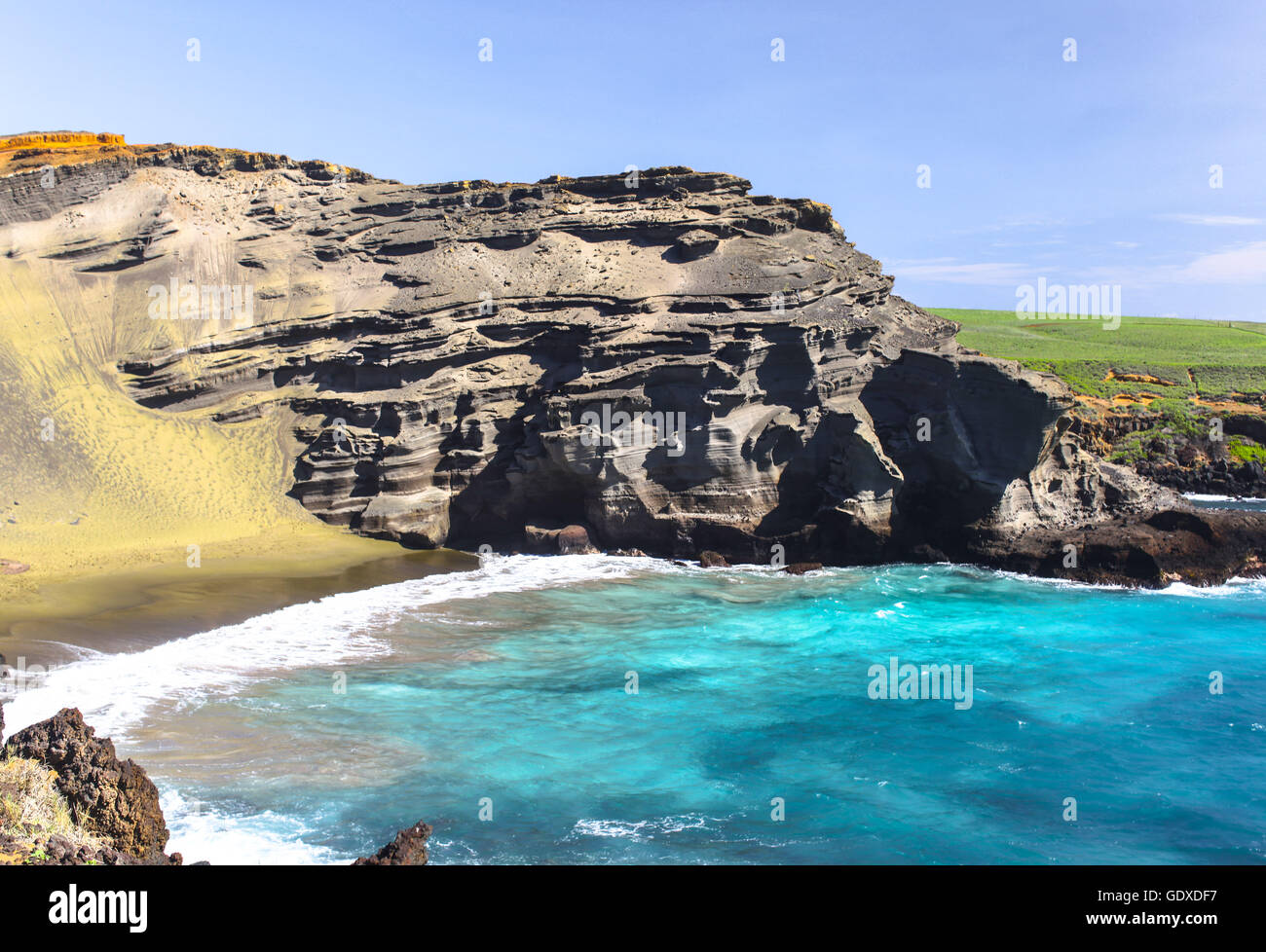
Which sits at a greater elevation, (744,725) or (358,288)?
(358,288)

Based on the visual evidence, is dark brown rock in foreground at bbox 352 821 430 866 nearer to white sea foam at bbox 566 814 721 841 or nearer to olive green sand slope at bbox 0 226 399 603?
white sea foam at bbox 566 814 721 841

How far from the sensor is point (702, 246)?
1588 inches

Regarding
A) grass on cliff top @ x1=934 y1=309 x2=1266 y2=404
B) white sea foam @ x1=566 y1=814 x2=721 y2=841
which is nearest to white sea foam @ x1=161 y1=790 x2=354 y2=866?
white sea foam @ x1=566 y1=814 x2=721 y2=841

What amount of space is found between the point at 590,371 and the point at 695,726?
1934cm

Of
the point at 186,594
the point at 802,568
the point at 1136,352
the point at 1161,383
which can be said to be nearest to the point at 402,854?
the point at 186,594

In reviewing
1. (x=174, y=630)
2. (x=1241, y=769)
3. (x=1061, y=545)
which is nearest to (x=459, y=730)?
(x=174, y=630)

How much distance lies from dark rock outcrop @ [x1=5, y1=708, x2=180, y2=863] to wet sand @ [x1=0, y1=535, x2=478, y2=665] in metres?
10.1

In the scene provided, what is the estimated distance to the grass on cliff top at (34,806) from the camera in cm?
1041

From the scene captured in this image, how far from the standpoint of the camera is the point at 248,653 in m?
22.3

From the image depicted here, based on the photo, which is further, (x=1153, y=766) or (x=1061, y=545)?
(x=1061, y=545)

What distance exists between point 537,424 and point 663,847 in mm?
23022

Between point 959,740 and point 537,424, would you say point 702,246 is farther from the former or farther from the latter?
point 959,740

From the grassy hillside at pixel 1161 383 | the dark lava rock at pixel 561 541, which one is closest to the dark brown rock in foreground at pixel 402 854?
the dark lava rock at pixel 561 541

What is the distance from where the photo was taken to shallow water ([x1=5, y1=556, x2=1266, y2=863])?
14.3m
